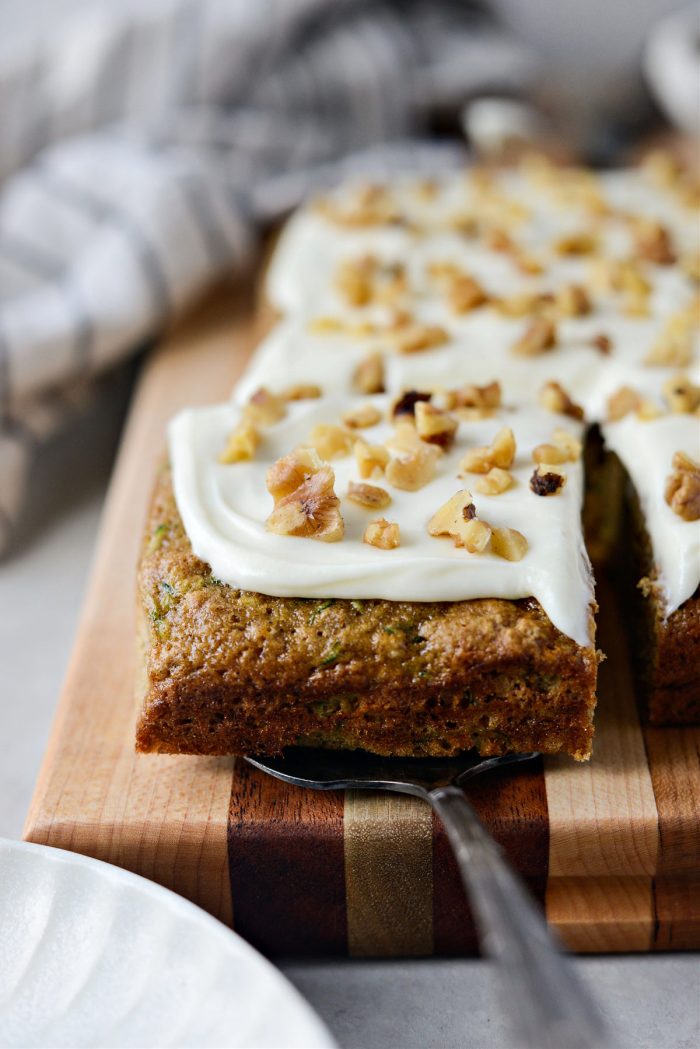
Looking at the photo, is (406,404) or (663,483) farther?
(406,404)

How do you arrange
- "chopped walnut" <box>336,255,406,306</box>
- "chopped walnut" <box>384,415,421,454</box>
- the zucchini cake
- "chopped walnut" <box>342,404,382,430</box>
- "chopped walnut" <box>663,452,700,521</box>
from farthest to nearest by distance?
"chopped walnut" <box>336,255,406,306</box> < "chopped walnut" <box>342,404,382,430</box> < "chopped walnut" <box>384,415,421,454</box> < "chopped walnut" <box>663,452,700,521</box> < the zucchini cake

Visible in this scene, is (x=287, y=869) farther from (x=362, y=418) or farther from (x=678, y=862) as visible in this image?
(x=362, y=418)

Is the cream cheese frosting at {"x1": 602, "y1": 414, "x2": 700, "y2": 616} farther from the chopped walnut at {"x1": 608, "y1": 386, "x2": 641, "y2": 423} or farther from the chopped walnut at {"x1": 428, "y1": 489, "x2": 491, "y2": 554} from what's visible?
the chopped walnut at {"x1": 428, "y1": 489, "x2": 491, "y2": 554}

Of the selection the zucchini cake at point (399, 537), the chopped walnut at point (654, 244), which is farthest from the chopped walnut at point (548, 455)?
the chopped walnut at point (654, 244)

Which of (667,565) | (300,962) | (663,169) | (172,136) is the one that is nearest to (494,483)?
(667,565)

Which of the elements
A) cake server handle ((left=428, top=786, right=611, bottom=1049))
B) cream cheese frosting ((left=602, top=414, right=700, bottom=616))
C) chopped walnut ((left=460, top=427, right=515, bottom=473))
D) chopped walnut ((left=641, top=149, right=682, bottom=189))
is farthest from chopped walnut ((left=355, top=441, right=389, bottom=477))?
chopped walnut ((left=641, top=149, right=682, bottom=189))

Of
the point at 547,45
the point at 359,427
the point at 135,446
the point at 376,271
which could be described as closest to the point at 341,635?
the point at 359,427
